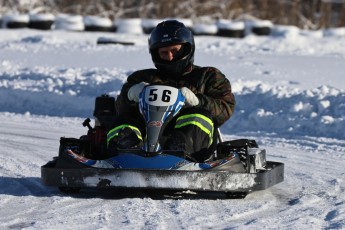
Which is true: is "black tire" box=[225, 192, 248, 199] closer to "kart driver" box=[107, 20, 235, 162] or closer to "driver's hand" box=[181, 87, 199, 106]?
"kart driver" box=[107, 20, 235, 162]

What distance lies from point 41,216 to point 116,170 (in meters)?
0.69

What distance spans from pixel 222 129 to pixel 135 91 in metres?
4.08

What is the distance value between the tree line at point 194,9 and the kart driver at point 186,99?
22.4 meters

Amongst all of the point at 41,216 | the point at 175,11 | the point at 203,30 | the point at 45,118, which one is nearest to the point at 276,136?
A: the point at 45,118

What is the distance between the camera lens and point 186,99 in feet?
22.5

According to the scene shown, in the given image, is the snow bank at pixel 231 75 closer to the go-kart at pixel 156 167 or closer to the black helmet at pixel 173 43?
the black helmet at pixel 173 43

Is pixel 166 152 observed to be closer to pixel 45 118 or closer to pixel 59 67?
pixel 45 118

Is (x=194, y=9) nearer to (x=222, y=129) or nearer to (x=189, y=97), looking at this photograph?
(x=222, y=129)

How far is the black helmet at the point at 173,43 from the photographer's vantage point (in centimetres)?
735

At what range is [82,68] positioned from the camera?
1546cm

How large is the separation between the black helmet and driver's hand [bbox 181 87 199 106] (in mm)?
495

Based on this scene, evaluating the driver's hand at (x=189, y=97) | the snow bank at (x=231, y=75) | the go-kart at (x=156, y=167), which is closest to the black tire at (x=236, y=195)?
the go-kart at (x=156, y=167)

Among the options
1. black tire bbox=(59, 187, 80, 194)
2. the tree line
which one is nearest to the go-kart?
black tire bbox=(59, 187, 80, 194)

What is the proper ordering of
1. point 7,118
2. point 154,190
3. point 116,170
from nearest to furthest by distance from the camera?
point 116,170 < point 154,190 < point 7,118
